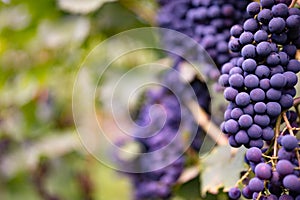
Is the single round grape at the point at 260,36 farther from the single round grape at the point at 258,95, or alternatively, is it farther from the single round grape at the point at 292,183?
the single round grape at the point at 292,183

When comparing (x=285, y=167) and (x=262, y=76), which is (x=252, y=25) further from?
(x=285, y=167)

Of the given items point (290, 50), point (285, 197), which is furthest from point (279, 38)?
point (285, 197)

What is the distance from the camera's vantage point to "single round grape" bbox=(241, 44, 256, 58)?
26.4 inches

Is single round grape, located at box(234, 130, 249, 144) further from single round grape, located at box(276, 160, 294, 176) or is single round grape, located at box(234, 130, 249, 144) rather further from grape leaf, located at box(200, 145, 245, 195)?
grape leaf, located at box(200, 145, 245, 195)

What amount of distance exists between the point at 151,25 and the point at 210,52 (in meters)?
0.56

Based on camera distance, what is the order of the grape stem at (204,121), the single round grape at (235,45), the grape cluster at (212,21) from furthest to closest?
the grape stem at (204,121) → the grape cluster at (212,21) → the single round grape at (235,45)

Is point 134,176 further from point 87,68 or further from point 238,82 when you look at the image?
point 238,82

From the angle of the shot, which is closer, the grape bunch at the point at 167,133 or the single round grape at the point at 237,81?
the single round grape at the point at 237,81

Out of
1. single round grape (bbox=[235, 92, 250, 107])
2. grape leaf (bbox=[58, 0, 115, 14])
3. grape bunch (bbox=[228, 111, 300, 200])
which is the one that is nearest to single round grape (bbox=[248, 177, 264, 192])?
grape bunch (bbox=[228, 111, 300, 200])

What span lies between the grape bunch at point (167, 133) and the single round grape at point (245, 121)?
0.54m

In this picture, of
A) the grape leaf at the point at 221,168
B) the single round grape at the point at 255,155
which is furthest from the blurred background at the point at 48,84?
the single round grape at the point at 255,155

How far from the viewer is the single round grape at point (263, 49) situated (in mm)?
664

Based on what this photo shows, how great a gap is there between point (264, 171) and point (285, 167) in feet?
0.10

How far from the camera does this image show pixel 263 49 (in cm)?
66
